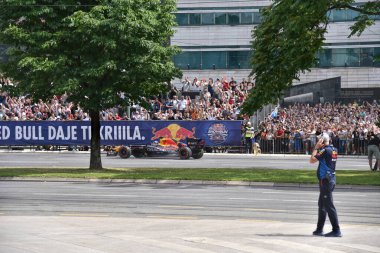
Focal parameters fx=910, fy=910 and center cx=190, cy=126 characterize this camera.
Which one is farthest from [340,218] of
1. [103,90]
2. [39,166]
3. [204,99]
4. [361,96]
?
[361,96]

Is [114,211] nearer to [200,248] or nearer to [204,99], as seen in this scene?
[200,248]

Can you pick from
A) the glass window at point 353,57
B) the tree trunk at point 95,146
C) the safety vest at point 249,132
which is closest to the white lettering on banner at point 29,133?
the safety vest at point 249,132

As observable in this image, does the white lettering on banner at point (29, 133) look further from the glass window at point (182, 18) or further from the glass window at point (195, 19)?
the glass window at point (195, 19)

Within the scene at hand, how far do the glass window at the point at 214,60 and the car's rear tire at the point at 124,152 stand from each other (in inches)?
820

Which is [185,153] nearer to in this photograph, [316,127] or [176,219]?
[316,127]

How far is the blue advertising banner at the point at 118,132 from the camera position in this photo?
48.7m

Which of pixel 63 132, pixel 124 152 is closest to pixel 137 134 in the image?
pixel 124 152

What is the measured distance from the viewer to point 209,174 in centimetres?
3144

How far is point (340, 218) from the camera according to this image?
18578 millimetres

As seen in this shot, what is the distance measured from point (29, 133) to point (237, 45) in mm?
18542

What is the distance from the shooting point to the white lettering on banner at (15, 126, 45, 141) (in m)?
51.8

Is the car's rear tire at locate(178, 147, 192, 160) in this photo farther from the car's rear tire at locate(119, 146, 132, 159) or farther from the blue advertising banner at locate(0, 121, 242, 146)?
the blue advertising banner at locate(0, 121, 242, 146)

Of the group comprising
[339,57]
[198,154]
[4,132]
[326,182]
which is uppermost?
[339,57]

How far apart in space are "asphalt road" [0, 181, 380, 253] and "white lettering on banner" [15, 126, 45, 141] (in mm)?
24183
